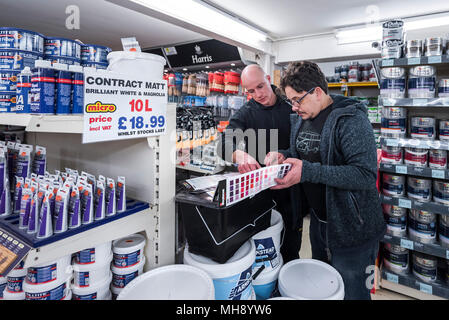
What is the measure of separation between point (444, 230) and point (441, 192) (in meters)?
0.34

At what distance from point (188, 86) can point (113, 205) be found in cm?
342

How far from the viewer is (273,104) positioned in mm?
2145

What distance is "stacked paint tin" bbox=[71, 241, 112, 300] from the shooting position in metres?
1.01

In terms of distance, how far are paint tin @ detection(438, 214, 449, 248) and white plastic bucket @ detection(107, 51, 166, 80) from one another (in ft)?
8.45

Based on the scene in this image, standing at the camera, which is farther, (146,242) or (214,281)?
(146,242)

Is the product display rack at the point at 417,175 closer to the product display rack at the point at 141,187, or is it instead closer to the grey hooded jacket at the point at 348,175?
the grey hooded jacket at the point at 348,175

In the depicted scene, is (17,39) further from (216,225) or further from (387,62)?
(387,62)

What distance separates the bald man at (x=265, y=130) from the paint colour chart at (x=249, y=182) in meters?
0.78

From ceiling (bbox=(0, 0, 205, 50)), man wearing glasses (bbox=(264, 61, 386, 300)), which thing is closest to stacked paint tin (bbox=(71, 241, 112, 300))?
man wearing glasses (bbox=(264, 61, 386, 300))

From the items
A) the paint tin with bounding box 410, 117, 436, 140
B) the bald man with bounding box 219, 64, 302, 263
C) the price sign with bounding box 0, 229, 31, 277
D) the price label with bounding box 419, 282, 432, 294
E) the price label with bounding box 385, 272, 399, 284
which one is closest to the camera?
the price sign with bounding box 0, 229, 31, 277

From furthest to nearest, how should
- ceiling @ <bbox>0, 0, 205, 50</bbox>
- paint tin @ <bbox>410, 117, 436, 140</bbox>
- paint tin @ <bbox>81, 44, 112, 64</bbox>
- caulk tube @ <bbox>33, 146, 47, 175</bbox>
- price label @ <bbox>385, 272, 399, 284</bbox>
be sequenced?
ceiling @ <bbox>0, 0, 205, 50</bbox>, price label @ <bbox>385, 272, 399, 284</bbox>, paint tin @ <bbox>410, 117, 436, 140</bbox>, caulk tube @ <bbox>33, 146, 47, 175</bbox>, paint tin @ <bbox>81, 44, 112, 64</bbox>

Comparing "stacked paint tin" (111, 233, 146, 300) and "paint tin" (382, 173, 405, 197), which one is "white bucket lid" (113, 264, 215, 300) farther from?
"paint tin" (382, 173, 405, 197)
